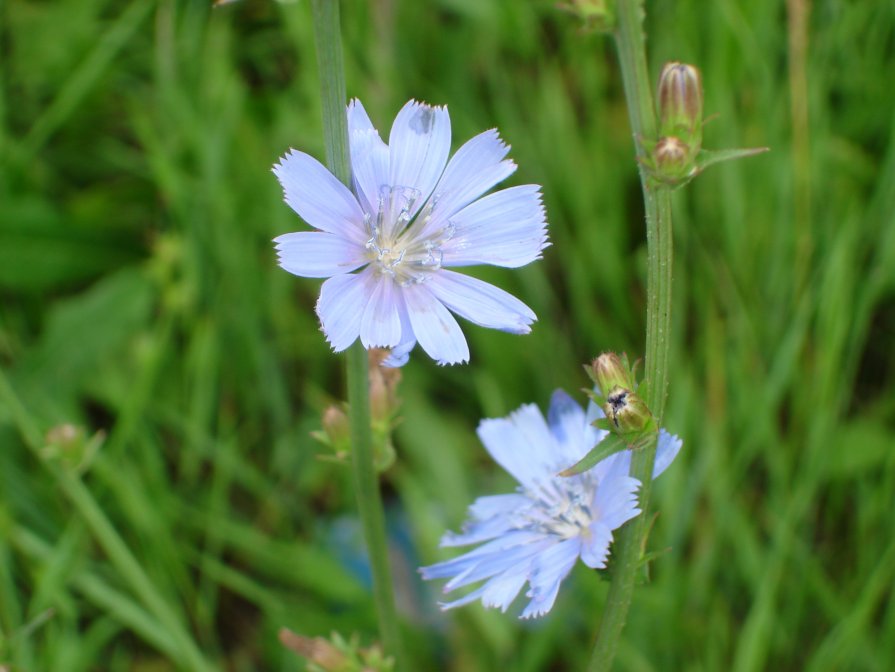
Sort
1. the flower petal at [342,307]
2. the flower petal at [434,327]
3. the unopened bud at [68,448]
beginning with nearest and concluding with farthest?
the flower petal at [342,307] < the flower petal at [434,327] < the unopened bud at [68,448]

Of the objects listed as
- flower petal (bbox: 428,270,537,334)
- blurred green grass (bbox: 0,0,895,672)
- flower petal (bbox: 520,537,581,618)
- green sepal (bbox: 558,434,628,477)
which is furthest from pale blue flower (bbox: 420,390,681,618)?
blurred green grass (bbox: 0,0,895,672)

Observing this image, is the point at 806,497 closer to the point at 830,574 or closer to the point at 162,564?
the point at 830,574

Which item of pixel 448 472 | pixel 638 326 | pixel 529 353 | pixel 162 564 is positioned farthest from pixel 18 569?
pixel 638 326

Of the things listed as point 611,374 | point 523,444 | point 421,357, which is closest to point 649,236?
point 611,374

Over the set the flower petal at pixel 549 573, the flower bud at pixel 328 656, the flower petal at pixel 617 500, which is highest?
the flower petal at pixel 617 500

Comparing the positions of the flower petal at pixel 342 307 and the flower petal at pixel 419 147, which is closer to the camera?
the flower petal at pixel 342 307

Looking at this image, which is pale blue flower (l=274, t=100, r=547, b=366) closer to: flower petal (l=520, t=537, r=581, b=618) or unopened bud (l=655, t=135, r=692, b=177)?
unopened bud (l=655, t=135, r=692, b=177)

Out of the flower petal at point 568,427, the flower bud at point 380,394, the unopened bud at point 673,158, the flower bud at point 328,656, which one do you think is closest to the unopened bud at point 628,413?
the unopened bud at point 673,158

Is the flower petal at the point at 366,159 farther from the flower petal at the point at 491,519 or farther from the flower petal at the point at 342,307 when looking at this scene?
the flower petal at the point at 491,519
